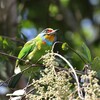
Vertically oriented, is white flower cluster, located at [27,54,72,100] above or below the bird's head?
below

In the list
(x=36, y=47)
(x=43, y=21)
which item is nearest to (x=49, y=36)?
(x=36, y=47)

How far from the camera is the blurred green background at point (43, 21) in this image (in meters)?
2.84

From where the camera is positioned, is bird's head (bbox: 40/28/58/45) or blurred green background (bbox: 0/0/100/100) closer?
bird's head (bbox: 40/28/58/45)

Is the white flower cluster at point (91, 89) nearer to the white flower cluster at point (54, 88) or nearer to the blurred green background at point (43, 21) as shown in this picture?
the white flower cluster at point (54, 88)

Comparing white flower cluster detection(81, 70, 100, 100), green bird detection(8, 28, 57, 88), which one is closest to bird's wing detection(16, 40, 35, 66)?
green bird detection(8, 28, 57, 88)

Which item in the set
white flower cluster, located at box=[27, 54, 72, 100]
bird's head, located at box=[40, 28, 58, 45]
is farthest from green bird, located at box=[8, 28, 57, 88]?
white flower cluster, located at box=[27, 54, 72, 100]

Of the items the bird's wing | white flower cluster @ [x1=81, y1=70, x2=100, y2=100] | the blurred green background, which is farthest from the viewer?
the blurred green background

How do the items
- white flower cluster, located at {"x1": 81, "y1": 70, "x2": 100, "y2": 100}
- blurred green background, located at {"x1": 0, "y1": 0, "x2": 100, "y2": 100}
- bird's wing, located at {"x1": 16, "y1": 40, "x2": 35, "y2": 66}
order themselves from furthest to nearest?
blurred green background, located at {"x1": 0, "y1": 0, "x2": 100, "y2": 100}, bird's wing, located at {"x1": 16, "y1": 40, "x2": 35, "y2": 66}, white flower cluster, located at {"x1": 81, "y1": 70, "x2": 100, "y2": 100}

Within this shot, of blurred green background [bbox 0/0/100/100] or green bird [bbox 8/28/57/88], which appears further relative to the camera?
blurred green background [bbox 0/0/100/100]

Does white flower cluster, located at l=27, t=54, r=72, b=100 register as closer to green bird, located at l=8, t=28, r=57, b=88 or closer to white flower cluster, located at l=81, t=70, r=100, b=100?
white flower cluster, located at l=81, t=70, r=100, b=100

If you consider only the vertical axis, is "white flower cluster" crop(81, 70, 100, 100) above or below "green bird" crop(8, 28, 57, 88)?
below

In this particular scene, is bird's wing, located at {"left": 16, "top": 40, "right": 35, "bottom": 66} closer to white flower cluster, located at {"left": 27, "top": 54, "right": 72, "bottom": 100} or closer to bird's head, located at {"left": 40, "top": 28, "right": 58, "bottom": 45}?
bird's head, located at {"left": 40, "top": 28, "right": 58, "bottom": 45}

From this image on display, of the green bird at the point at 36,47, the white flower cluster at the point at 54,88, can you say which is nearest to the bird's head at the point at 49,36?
the green bird at the point at 36,47

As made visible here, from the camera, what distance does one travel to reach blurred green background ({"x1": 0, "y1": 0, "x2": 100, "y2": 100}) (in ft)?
9.31
